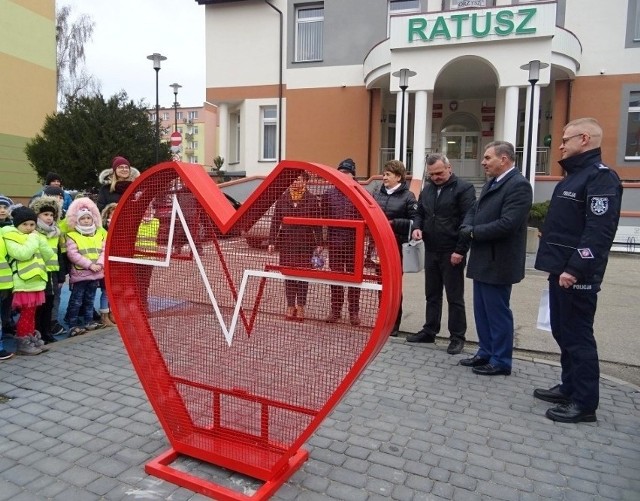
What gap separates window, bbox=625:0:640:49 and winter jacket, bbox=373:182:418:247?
1667 cm

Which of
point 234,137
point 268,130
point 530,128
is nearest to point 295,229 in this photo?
point 530,128

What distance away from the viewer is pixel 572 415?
3551mm

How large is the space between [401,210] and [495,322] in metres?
1.46

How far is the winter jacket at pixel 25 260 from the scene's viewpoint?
4.47 metres

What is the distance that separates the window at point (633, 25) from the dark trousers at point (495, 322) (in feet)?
56.9

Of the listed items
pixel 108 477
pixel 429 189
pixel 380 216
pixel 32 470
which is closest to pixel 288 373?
pixel 380 216

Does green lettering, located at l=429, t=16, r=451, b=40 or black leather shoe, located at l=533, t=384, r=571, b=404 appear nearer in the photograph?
black leather shoe, located at l=533, t=384, r=571, b=404

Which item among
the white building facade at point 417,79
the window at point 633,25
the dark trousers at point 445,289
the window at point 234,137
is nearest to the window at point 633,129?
the white building facade at point 417,79

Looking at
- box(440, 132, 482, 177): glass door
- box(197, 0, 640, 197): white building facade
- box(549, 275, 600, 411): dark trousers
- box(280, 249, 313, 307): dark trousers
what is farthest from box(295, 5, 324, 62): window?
box(280, 249, 313, 307): dark trousers

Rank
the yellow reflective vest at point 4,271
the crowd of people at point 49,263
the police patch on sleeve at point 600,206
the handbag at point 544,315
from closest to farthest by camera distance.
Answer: the police patch on sleeve at point 600,206, the handbag at point 544,315, the yellow reflective vest at point 4,271, the crowd of people at point 49,263

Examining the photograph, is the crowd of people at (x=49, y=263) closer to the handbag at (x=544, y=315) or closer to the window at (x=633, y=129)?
the handbag at (x=544, y=315)

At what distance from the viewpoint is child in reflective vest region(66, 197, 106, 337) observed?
5.22 m

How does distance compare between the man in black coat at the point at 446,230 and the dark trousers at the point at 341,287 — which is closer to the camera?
the dark trousers at the point at 341,287

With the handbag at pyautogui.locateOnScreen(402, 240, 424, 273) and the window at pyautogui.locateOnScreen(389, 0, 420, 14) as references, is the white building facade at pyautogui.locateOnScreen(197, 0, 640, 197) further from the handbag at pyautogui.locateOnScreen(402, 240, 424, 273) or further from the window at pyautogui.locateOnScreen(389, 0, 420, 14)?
the handbag at pyautogui.locateOnScreen(402, 240, 424, 273)
